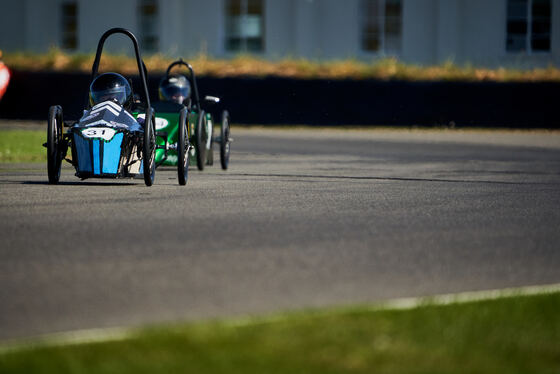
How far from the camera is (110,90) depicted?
40.3 ft

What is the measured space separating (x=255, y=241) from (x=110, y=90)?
4833 mm

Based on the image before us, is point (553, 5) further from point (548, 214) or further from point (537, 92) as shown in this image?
point (548, 214)

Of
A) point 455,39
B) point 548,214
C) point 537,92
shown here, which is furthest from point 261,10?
point 548,214

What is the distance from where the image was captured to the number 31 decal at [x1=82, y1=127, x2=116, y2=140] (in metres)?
11.5

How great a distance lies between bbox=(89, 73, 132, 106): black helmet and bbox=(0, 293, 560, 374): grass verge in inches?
281

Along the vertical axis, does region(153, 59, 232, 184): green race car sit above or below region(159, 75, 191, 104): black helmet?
below

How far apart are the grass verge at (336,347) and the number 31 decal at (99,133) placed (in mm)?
6317

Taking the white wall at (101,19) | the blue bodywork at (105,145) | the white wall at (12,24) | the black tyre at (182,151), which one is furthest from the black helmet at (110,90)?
the white wall at (12,24)

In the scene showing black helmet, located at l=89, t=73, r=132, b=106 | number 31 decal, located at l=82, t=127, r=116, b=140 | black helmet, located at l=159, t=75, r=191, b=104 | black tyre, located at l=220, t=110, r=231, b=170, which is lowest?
black tyre, located at l=220, t=110, r=231, b=170

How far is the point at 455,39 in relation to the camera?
32.7 m

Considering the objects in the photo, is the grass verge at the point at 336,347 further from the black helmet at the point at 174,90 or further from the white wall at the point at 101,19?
the white wall at the point at 101,19

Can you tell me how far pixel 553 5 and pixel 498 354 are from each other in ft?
96.3

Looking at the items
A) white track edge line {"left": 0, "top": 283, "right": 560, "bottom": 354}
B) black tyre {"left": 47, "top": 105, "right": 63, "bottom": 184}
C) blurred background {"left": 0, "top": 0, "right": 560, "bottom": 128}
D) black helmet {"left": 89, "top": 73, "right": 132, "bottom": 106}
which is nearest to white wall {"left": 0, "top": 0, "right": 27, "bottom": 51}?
blurred background {"left": 0, "top": 0, "right": 560, "bottom": 128}

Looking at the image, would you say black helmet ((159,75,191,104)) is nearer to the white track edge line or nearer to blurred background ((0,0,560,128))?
the white track edge line
